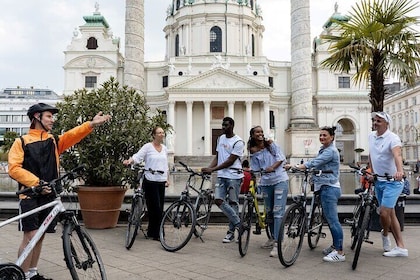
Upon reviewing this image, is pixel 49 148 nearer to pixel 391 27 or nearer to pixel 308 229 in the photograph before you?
pixel 308 229

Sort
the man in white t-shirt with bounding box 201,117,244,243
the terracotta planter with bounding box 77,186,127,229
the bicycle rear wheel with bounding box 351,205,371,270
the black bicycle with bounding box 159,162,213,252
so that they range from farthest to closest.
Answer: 1. the terracotta planter with bounding box 77,186,127,229
2. the man in white t-shirt with bounding box 201,117,244,243
3. the black bicycle with bounding box 159,162,213,252
4. the bicycle rear wheel with bounding box 351,205,371,270

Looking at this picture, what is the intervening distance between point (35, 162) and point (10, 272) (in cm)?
112

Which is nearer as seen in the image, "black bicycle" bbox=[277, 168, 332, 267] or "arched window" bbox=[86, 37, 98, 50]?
"black bicycle" bbox=[277, 168, 332, 267]

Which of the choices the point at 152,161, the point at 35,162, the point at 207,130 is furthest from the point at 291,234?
the point at 207,130

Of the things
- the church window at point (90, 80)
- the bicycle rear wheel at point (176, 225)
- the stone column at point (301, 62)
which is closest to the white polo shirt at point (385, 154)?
the bicycle rear wheel at point (176, 225)

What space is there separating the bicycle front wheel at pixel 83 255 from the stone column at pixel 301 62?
86.8 ft

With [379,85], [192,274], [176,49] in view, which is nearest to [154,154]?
[192,274]

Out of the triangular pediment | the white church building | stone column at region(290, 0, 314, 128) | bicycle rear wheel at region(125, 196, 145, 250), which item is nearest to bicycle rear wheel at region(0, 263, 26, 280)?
bicycle rear wheel at region(125, 196, 145, 250)

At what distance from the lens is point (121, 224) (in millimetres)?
7859

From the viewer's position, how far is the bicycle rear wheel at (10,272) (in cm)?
336

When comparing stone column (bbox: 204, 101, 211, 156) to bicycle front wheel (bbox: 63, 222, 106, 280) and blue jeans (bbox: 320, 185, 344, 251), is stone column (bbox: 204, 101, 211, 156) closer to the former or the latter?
blue jeans (bbox: 320, 185, 344, 251)

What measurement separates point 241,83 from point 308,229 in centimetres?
4228

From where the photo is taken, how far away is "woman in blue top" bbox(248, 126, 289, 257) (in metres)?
5.72

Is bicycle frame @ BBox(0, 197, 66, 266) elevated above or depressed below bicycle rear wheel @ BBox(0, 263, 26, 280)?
above
